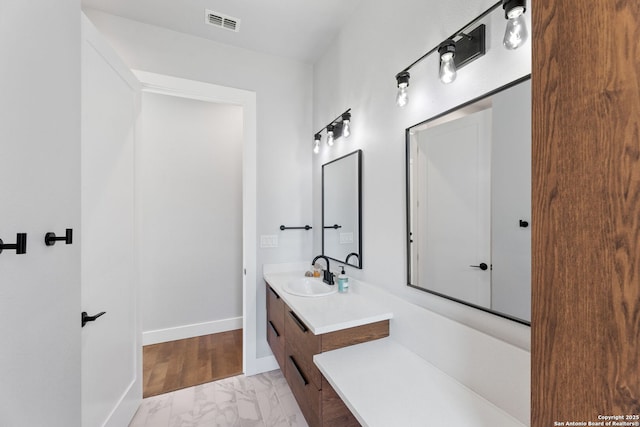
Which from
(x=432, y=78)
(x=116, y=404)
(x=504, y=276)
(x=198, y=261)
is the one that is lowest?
(x=116, y=404)

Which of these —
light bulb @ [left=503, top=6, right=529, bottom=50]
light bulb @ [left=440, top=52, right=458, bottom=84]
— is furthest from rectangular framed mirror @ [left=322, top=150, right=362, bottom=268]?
light bulb @ [left=503, top=6, right=529, bottom=50]

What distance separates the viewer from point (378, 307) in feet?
4.97

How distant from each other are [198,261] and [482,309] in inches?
113

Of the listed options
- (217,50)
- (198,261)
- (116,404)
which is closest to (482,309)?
(116,404)

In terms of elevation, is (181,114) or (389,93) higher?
(181,114)

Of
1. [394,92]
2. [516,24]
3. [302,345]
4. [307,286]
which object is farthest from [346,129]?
[302,345]

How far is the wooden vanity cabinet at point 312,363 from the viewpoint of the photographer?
1.22 m

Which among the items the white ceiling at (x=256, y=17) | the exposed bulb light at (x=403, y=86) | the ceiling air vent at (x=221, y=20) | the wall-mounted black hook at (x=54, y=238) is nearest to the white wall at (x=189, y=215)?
the white ceiling at (x=256, y=17)

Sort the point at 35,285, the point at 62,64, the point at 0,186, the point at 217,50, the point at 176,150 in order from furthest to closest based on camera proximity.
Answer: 1. the point at 176,150
2. the point at 217,50
3. the point at 62,64
4. the point at 35,285
5. the point at 0,186

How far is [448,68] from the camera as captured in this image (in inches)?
40.9

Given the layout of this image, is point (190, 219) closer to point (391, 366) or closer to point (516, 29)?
point (391, 366)

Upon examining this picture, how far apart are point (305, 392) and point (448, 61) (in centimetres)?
171

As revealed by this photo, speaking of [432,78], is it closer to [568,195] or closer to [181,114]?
[568,195]

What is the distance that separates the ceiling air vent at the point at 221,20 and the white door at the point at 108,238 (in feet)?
2.32
